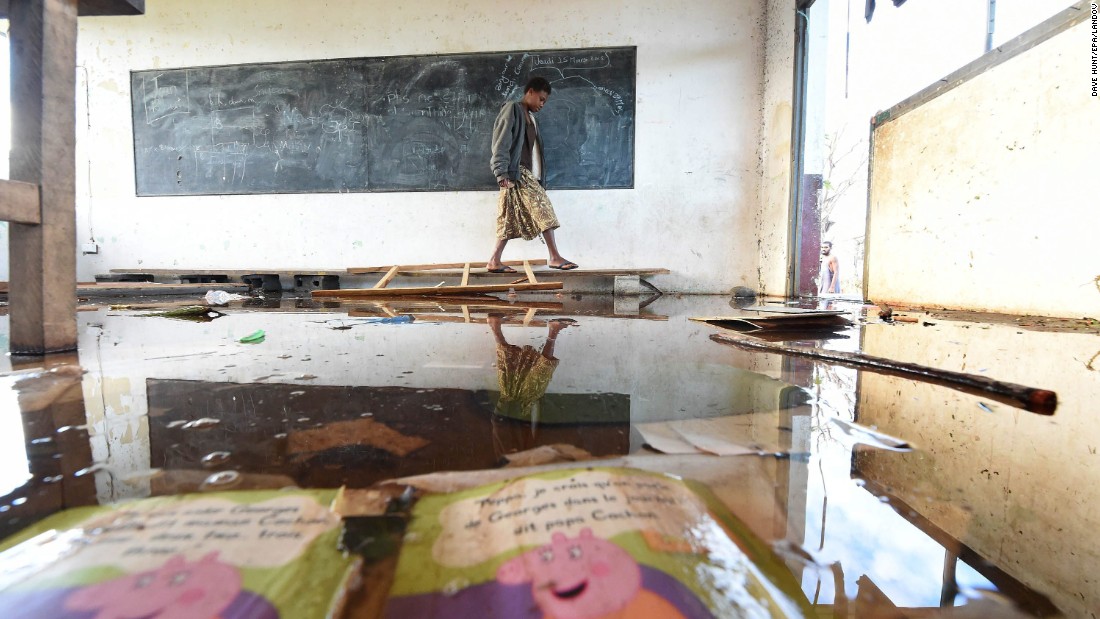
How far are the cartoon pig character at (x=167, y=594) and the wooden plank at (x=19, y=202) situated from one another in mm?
1084

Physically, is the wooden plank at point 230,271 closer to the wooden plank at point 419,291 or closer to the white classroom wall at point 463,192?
the white classroom wall at point 463,192

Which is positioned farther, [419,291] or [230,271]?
[230,271]

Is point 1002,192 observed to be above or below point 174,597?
above

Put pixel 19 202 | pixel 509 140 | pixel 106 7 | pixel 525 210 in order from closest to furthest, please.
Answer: pixel 19 202, pixel 106 7, pixel 509 140, pixel 525 210

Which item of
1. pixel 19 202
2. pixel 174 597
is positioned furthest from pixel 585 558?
pixel 19 202

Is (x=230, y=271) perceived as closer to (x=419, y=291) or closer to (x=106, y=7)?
(x=419, y=291)

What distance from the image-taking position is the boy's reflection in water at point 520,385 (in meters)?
0.52

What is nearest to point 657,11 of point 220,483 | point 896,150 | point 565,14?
point 565,14

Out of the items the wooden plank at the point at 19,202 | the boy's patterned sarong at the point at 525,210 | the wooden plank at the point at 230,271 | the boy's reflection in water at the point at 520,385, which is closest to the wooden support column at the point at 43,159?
the wooden plank at the point at 19,202

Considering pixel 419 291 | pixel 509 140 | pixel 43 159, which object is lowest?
pixel 419 291

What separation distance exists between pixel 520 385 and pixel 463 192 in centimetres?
379

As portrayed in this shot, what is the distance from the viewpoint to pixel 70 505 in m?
0.37

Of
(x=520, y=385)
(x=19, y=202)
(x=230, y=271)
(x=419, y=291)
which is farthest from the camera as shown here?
(x=230, y=271)

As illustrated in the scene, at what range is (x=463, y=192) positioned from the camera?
4.30 m
